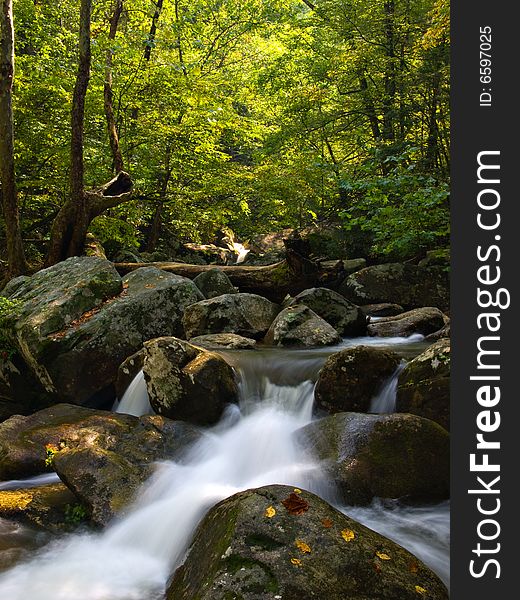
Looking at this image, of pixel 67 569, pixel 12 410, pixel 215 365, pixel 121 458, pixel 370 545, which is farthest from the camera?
pixel 12 410

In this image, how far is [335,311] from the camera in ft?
29.9

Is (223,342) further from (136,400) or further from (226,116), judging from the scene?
(226,116)

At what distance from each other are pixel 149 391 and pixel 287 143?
11395 millimetres

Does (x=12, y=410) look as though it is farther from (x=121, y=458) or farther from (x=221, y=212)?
(x=221, y=212)

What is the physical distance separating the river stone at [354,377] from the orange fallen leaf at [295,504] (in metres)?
2.43

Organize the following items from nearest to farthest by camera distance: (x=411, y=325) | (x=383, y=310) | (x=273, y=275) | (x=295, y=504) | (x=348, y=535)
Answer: (x=348, y=535)
(x=295, y=504)
(x=411, y=325)
(x=273, y=275)
(x=383, y=310)

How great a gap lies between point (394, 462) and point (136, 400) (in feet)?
11.4

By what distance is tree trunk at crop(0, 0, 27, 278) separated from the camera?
25.3 feet

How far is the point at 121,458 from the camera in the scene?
176 inches

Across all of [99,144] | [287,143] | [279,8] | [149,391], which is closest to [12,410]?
[149,391]

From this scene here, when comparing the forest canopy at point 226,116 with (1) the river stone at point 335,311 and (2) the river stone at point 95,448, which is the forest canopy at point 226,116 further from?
(2) the river stone at point 95,448

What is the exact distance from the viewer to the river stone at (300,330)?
25.9 ft

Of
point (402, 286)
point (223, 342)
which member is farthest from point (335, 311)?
point (402, 286)

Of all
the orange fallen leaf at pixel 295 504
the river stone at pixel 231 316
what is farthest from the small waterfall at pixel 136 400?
the orange fallen leaf at pixel 295 504
